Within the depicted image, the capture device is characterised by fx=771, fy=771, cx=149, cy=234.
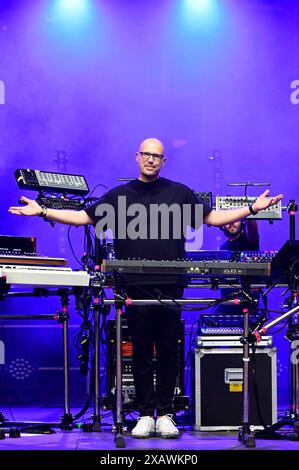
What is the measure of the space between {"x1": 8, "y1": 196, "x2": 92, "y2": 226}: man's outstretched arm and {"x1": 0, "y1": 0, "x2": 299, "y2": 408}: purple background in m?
2.53

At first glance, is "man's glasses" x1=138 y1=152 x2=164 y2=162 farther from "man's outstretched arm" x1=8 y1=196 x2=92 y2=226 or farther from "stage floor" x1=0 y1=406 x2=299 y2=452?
"stage floor" x1=0 y1=406 x2=299 y2=452

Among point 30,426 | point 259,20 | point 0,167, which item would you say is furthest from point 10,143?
point 30,426

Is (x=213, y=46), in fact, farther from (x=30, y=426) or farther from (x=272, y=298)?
(x=30, y=426)

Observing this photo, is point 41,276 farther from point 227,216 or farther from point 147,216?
point 227,216

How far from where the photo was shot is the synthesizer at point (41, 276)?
430 cm

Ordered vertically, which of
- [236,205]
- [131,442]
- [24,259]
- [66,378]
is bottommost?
[131,442]

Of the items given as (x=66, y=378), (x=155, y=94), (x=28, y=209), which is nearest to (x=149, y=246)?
(x=28, y=209)

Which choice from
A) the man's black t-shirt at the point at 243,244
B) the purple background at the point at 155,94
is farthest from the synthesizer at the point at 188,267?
the purple background at the point at 155,94

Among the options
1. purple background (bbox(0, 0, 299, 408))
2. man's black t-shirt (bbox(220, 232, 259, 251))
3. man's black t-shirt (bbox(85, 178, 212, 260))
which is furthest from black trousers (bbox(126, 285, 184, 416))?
purple background (bbox(0, 0, 299, 408))

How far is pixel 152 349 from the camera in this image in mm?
4500

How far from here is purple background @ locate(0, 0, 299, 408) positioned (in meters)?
7.07

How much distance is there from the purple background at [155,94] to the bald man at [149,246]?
8.54ft

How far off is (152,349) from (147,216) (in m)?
0.78
